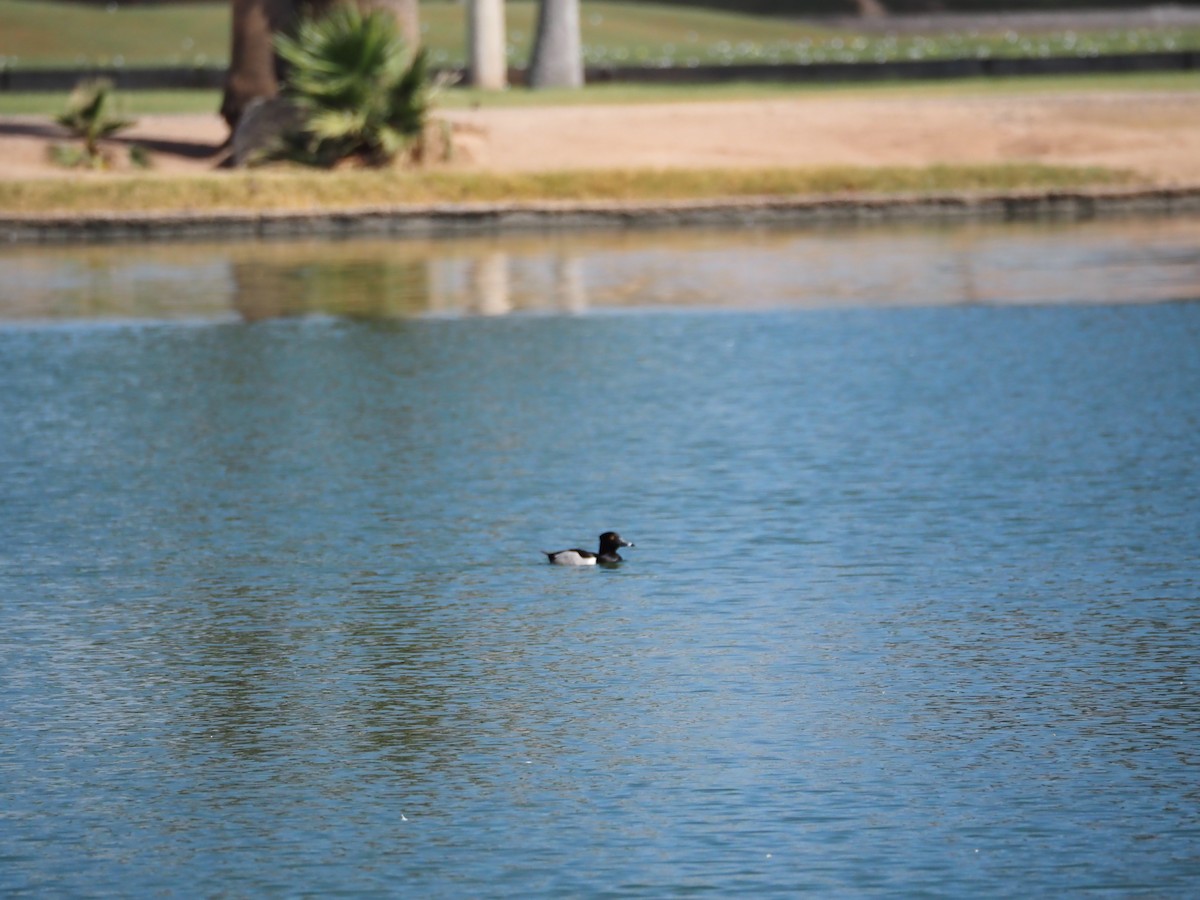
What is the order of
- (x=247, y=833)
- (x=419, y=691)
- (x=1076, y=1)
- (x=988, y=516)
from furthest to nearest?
(x=1076, y=1), (x=988, y=516), (x=419, y=691), (x=247, y=833)

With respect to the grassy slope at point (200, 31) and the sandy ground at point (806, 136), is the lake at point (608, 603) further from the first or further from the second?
the grassy slope at point (200, 31)

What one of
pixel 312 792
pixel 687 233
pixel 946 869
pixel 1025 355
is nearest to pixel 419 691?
pixel 312 792

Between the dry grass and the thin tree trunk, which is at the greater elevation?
the thin tree trunk

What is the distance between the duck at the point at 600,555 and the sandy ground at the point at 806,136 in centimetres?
1919

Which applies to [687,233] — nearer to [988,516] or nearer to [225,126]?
[225,126]

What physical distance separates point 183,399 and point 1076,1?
5120cm

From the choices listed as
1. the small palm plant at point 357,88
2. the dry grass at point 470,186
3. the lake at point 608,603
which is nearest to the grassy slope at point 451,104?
the dry grass at point 470,186

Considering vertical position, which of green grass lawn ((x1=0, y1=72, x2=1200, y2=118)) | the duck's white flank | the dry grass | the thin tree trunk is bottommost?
the duck's white flank

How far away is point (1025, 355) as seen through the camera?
1691 cm

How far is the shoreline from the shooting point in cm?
2733

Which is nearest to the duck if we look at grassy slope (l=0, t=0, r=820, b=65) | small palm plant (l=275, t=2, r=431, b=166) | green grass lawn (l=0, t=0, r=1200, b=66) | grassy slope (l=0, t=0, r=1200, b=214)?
grassy slope (l=0, t=0, r=1200, b=214)

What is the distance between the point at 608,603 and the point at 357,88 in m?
20.1

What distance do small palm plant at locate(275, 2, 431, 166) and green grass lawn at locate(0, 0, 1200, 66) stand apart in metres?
14.9

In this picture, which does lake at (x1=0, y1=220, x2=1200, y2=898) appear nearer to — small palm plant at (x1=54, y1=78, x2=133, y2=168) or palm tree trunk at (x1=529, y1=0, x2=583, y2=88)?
small palm plant at (x1=54, y1=78, x2=133, y2=168)
